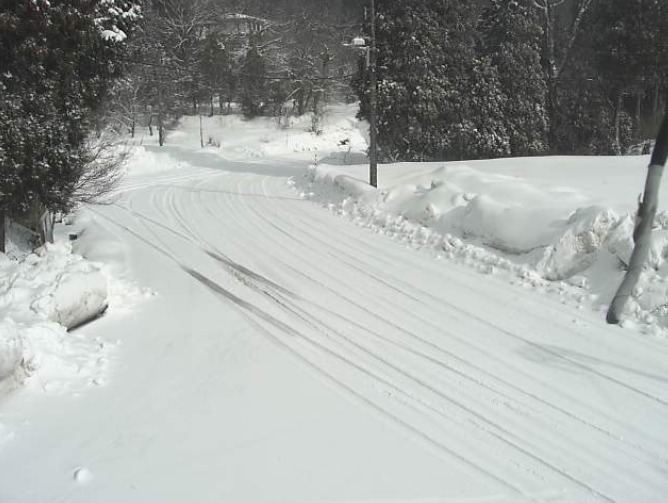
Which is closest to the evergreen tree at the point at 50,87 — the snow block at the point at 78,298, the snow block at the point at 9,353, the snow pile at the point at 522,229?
the snow block at the point at 78,298

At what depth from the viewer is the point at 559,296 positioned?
7594 millimetres

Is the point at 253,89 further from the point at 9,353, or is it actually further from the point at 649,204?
the point at 649,204

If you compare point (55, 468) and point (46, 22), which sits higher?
point (46, 22)

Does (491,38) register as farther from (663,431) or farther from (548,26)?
(663,431)

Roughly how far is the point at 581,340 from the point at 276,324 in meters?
3.98

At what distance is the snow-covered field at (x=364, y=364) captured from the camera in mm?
4152

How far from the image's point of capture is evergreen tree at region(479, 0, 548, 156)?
24.6m

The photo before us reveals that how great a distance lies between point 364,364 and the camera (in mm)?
5887

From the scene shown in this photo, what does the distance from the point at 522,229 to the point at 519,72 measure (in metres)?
18.5

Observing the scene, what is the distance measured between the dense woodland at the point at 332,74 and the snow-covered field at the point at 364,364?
266 centimetres

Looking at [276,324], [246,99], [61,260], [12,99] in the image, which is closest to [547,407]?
[276,324]

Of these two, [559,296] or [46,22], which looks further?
[46,22]

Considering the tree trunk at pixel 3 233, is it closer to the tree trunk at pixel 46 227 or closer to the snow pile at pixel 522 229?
the tree trunk at pixel 46 227

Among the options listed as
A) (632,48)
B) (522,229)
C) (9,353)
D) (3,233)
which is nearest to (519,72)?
(632,48)
